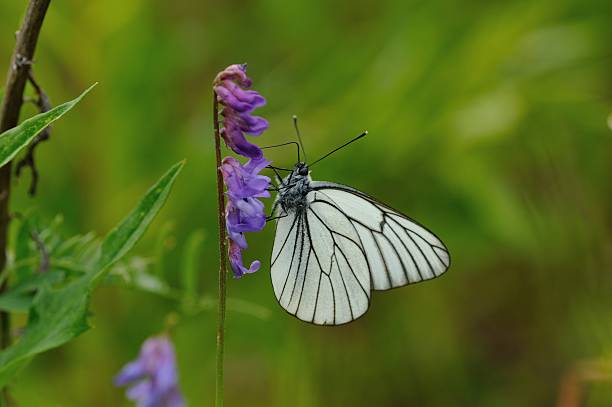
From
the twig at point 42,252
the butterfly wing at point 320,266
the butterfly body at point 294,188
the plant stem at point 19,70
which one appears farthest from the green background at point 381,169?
the plant stem at point 19,70

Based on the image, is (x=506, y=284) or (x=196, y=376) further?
(x=506, y=284)

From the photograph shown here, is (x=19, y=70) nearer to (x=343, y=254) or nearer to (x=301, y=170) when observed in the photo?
(x=301, y=170)

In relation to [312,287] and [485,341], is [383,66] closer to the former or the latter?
[485,341]

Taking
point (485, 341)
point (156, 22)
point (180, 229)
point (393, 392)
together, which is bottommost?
point (393, 392)

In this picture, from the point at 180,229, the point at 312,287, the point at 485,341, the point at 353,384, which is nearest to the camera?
the point at 312,287

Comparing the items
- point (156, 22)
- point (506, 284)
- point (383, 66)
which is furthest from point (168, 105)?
point (506, 284)

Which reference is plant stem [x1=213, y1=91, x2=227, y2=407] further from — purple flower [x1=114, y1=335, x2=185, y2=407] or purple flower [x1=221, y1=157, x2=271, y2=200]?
purple flower [x1=114, y1=335, x2=185, y2=407]
